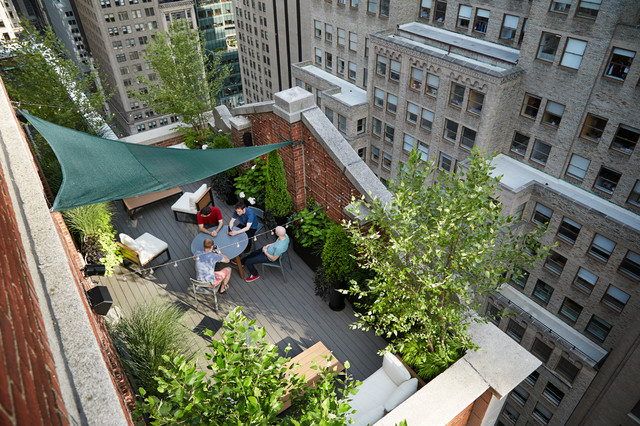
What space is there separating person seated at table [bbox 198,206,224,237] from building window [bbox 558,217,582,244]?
1697cm

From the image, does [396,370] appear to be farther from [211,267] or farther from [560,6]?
[560,6]

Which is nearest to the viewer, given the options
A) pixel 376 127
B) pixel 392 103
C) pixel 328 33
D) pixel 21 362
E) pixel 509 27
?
pixel 21 362

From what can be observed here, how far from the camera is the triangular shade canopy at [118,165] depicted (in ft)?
21.4

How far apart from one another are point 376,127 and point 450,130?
6.09 metres

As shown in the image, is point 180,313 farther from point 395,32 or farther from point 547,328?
point 395,32

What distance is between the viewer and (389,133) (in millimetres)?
26562

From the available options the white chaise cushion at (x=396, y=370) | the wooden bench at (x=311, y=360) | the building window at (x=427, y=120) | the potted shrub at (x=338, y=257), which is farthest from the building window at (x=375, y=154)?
the white chaise cushion at (x=396, y=370)

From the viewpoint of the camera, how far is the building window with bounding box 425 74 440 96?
848 inches

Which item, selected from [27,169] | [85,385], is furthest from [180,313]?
[85,385]

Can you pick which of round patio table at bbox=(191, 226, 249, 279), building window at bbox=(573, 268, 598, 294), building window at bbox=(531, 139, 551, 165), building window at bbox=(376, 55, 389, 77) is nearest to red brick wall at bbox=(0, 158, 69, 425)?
round patio table at bbox=(191, 226, 249, 279)

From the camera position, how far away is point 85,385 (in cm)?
261

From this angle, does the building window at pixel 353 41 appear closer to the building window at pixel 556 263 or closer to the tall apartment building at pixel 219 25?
the building window at pixel 556 263

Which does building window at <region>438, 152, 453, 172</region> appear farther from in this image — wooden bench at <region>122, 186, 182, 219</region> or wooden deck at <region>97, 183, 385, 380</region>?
wooden bench at <region>122, 186, 182, 219</region>

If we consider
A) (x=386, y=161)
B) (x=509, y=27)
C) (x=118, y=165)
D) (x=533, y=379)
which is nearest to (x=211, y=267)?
(x=118, y=165)
